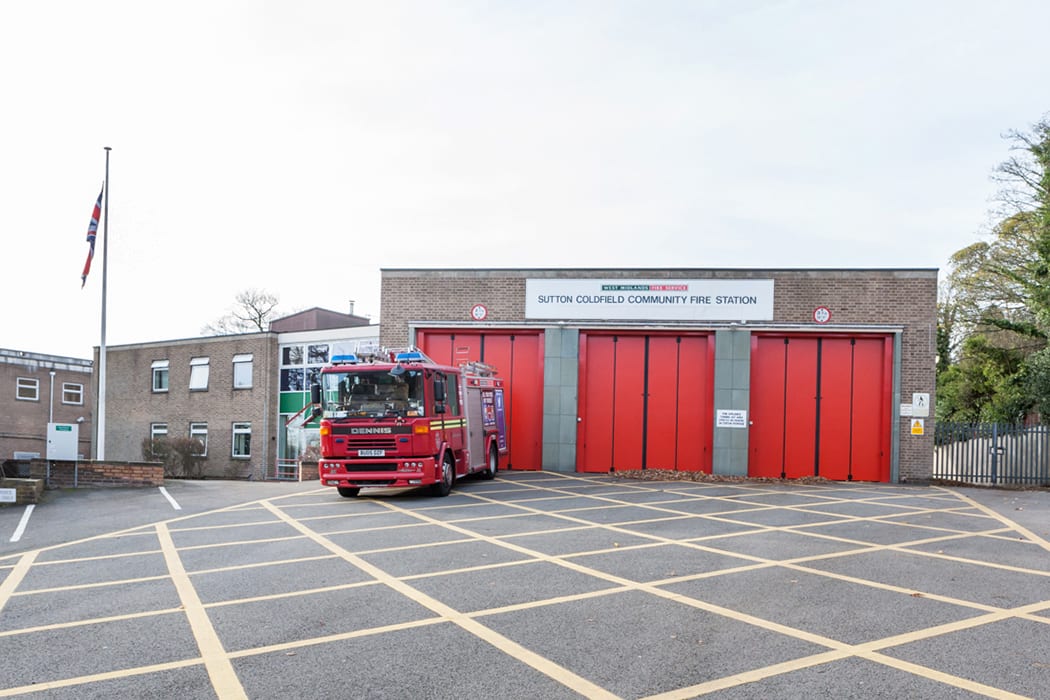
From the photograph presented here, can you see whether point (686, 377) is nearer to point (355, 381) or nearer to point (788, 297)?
point (788, 297)

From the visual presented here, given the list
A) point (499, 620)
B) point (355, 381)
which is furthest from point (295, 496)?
point (499, 620)

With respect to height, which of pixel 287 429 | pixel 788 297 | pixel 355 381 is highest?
pixel 788 297

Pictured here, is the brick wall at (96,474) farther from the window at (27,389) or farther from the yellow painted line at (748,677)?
the window at (27,389)

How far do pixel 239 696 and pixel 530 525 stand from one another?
678 centimetres

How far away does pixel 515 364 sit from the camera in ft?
66.0

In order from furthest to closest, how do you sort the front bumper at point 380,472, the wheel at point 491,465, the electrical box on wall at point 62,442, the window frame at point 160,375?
1. the window frame at point 160,375
2. the wheel at point 491,465
3. the electrical box on wall at point 62,442
4. the front bumper at point 380,472

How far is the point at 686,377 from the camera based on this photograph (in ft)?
63.4

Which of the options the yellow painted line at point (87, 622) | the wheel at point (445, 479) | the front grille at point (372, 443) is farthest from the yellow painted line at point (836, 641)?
the wheel at point (445, 479)

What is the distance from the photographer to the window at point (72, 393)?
44.3 meters

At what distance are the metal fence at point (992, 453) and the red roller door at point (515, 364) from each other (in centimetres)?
950

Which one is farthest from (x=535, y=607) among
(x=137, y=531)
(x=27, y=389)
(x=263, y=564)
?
(x=27, y=389)

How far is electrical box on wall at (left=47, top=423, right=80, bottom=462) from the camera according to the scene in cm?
1681

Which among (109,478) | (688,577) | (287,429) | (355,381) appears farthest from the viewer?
(287,429)

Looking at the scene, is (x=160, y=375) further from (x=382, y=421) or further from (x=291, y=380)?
(x=382, y=421)
